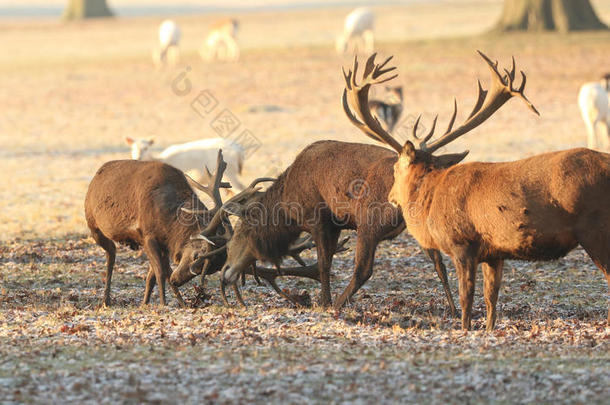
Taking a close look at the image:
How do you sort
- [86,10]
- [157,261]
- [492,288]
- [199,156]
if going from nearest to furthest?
[492,288] → [157,261] → [199,156] → [86,10]

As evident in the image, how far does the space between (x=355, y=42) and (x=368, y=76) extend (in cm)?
3276

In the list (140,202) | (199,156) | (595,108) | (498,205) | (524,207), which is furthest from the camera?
(595,108)

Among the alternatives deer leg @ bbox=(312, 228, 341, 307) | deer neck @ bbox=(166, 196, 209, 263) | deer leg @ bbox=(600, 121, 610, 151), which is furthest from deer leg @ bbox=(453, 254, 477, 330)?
deer leg @ bbox=(600, 121, 610, 151)

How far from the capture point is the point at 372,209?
8.88 m

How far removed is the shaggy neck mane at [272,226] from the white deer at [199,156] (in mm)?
5807

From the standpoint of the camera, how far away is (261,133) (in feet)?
79.2

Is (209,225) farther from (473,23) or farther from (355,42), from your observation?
(473,23)

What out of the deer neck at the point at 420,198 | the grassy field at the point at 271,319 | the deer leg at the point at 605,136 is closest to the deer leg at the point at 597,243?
the grassy field at the point at 271,319

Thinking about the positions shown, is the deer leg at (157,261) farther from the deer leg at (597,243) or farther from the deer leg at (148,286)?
the deer leg at (597,243)

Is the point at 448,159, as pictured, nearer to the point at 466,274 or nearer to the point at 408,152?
the point at 408,152

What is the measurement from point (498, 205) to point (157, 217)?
11.0ft

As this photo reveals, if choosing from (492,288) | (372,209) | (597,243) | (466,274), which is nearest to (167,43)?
(372,209)

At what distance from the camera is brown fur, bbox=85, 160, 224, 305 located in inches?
376

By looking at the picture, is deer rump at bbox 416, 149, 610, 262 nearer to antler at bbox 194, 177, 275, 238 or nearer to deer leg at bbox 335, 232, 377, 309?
deer leg at bbox 335, 232, 377, 309
